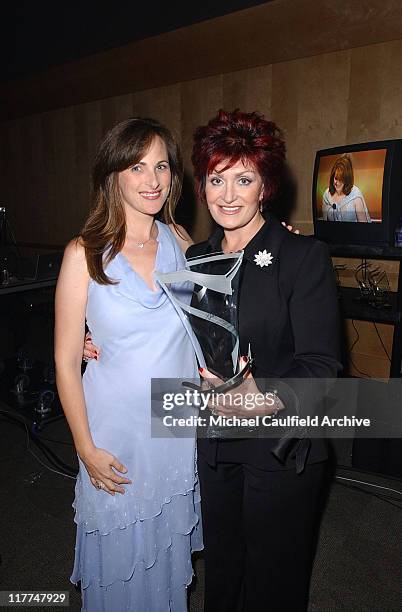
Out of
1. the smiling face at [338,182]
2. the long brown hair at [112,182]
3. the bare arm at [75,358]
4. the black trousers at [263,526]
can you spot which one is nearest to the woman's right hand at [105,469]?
the bare arm at [75,358]

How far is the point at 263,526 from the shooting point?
59.2 inches

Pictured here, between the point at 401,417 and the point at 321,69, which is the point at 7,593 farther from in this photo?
the point at 321,69

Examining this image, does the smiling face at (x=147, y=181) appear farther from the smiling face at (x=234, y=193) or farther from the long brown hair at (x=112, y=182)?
the smiling face at (x=234, y=193)

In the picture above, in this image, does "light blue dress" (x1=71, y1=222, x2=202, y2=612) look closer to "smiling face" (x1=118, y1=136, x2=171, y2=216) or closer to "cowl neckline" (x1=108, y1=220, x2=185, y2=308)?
"cowl neckline" (x1=108, y1=220, x2=185, y2=308)

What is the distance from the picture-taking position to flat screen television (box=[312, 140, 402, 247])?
2.96 meters

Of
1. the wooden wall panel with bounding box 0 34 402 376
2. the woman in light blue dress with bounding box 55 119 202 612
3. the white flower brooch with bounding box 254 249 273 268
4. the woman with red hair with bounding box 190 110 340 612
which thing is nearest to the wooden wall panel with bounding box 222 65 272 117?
the wooden wall panel with bounding box 0 34 402 376

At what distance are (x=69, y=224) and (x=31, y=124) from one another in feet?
5.94

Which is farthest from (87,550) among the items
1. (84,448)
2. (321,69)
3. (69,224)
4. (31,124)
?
(31,124)

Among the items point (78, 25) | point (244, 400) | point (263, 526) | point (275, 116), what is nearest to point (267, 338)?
point (244, 400)

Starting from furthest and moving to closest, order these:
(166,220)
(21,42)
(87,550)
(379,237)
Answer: (21,42) < (379,237) < (166,220) < (87,550)

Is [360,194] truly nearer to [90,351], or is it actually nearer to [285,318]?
[285,318]

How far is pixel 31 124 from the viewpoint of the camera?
7.37 meters

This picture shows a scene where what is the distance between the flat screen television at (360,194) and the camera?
2.96m

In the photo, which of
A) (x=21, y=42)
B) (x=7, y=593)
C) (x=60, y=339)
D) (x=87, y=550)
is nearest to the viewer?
(x=60, y=339)
